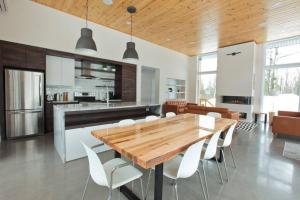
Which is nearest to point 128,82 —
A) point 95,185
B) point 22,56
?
point 22,56

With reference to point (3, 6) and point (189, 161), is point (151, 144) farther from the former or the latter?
point (3, 6)

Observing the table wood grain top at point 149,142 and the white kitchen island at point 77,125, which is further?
the white kitchen island at point 77,125

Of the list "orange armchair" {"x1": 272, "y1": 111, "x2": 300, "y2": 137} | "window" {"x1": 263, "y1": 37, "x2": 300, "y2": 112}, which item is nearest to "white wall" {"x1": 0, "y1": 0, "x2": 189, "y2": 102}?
"orange armchair" {"x1": 272, "y1": 111, "x2": 300, "y2": 137}

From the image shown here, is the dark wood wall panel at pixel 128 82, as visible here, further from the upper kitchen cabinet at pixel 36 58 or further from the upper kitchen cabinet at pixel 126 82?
the upper kitchen cabinet at pixel 36 58

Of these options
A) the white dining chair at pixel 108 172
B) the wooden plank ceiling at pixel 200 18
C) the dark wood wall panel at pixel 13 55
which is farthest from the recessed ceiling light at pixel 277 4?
the dark wood wall panel at pixel 13 55

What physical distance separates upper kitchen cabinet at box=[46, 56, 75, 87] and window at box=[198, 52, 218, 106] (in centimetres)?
699

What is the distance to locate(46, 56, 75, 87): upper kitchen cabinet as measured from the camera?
4262 mm

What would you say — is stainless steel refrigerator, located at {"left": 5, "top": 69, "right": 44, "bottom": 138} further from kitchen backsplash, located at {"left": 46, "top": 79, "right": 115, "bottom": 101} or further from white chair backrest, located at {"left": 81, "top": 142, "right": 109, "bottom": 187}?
white chair backrest, located at {"left": 81, "top": 142, "right": 109, "bottom": 187}

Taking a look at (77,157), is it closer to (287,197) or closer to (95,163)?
(95,163)

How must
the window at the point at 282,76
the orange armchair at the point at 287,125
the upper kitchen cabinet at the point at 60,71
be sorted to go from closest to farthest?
the orange armchair at the point at 287,125
the upper kitchen cabinet at the point at 60,71
the window at the point at 282,76

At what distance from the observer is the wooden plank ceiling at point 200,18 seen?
12.1 feet

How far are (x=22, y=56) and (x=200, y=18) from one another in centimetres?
484

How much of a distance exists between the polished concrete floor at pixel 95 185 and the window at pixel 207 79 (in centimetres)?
558

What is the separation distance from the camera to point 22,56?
12.0ft
